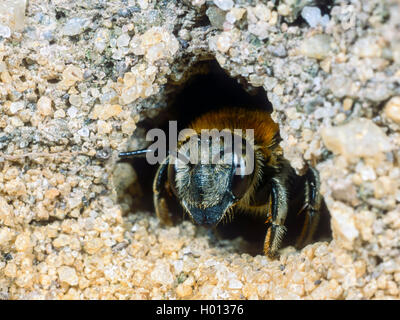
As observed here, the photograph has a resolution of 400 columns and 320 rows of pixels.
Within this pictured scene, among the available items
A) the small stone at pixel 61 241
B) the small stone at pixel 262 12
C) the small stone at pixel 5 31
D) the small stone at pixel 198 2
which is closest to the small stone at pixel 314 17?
the small stone at pixel 262 12

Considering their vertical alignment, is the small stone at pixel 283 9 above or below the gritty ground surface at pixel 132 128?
above

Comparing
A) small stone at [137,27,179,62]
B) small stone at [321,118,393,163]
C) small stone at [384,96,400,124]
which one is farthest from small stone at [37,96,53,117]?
small stone at [384,96,400,124]

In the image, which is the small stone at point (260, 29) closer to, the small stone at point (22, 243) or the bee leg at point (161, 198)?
the bee leg at point (161, 198)

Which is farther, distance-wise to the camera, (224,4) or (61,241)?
(61,241)

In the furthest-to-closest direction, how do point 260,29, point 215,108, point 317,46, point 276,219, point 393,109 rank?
point 215,108 → point 276,219 → point 260,29 → point 317,46 → point 393,109

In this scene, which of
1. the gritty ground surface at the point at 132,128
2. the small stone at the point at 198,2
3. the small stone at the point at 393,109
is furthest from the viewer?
the small stone at the point at 198,2

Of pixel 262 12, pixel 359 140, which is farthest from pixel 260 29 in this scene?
pixel 359 140

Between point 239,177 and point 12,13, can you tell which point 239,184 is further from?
point 12,13
